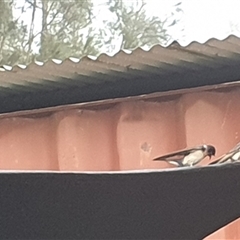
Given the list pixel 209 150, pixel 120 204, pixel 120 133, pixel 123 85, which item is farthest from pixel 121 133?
pixel 120 204

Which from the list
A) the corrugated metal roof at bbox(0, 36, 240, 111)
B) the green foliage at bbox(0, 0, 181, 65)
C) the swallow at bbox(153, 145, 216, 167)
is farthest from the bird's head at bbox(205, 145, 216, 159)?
the green foliage at bbox(0, 0, 181, 65)

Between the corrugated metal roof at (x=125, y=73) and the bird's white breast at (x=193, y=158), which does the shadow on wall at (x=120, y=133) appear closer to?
the corrugated metal roof at (x=125, y=73)

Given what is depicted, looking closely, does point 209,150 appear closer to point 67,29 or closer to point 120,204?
point 120,204

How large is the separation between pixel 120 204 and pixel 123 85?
398 mm

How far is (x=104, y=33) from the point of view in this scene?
168cm

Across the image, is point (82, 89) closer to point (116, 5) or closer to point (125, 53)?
point (125, 53)

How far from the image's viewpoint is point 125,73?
1.26 m

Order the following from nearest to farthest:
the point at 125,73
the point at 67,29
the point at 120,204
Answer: the point at 120,204, the point at 125,73, the point at 67,29

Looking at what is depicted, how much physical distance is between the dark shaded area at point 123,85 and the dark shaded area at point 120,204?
33cm

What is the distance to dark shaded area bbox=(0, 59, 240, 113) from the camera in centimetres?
124

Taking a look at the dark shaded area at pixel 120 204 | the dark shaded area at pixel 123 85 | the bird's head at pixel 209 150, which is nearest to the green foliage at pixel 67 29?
the dark shaded area at pixel 123 85

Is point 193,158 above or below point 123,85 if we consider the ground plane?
below

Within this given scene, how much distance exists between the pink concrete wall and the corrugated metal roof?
3cm

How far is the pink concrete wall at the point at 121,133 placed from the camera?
50.4 inches
